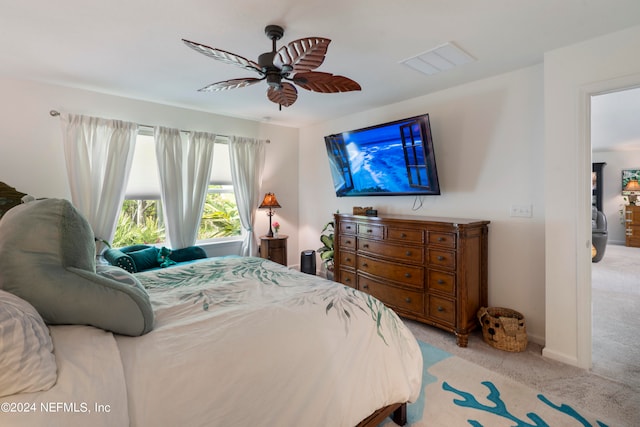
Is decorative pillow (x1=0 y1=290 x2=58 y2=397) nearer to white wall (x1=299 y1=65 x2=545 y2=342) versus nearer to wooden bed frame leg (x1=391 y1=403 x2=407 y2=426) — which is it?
wooden bed frame leg (x1=391 y1=403 x2=407 y2=426)

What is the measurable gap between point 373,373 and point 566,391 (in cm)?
166

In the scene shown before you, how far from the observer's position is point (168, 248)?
3.76m

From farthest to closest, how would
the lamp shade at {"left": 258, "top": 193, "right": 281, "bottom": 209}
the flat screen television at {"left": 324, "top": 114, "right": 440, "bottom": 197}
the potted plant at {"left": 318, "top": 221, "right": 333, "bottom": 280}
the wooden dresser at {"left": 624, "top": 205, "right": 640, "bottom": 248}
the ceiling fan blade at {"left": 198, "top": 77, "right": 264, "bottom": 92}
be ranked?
the wooden dresser at {"left": 624, "top": 205, "right": 640, "bottom": 248}
the lamp shade at {"left": 258, "top": 193, "right": 281, "bottom": 209}
the potted plant at {"left": 318, "top": 221, "right": 333, "bottom": 280}
the flat screen television at {"left": 324, "top": 114, "right": 440, "bottom": 197}
the ceiling fan blade at {"left": 198, "top": 77, "right": 264, "bottom": 92}

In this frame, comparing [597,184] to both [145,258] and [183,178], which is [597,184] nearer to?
[183,178]

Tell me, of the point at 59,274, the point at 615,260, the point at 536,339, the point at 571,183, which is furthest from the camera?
the point at 615,260

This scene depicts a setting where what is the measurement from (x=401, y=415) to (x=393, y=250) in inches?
68.0

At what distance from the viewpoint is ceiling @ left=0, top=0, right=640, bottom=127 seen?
1866mm

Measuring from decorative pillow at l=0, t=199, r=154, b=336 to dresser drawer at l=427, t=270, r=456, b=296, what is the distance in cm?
253

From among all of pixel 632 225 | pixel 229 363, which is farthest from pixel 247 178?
pixel 632 225

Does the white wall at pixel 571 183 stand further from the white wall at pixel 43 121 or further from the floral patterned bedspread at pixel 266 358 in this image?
the white wall at pixel 43 121

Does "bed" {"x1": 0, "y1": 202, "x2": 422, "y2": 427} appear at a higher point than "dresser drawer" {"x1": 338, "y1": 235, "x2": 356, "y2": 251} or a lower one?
lower

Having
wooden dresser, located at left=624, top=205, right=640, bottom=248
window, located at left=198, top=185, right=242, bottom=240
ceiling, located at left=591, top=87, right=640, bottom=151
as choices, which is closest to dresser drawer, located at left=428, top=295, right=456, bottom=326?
ceiling, located at left=591, top=87, right=640, bottom=151

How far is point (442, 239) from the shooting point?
2818mm

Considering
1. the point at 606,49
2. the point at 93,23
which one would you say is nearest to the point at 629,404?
the point at 606,49
